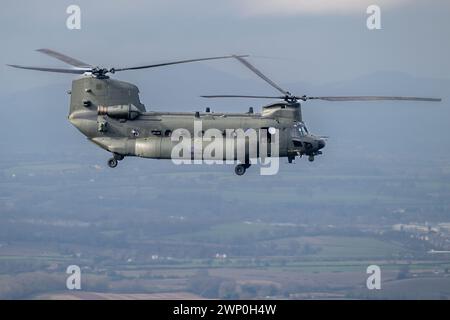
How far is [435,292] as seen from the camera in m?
91.4

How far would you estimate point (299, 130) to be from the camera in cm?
6500

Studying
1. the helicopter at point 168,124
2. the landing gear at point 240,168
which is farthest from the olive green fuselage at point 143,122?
the landing gear at point 240,168

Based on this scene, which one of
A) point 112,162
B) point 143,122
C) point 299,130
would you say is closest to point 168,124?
point 143,122

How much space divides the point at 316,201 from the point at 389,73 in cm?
7164

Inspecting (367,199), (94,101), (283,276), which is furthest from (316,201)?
(94,101)

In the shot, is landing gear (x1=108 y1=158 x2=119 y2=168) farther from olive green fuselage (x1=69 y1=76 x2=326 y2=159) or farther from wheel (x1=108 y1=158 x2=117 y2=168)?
olive green fuselage (x1=69 y1=76 x2=326 y2=159)

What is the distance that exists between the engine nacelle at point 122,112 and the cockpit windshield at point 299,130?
7.43 meters

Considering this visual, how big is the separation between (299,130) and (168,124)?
6110 millimetres

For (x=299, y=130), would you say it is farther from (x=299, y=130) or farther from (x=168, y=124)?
(x=168, y=124)

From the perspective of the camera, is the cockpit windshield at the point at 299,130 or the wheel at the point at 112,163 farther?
the wheel at the point at 112,163

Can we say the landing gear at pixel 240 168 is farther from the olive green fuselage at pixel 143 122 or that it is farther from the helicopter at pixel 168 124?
the olive green fuselage at pixel 143 122

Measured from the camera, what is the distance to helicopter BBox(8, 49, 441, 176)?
211 ft

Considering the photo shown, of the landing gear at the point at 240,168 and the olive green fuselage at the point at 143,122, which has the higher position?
the olive green fuselage at the point at 143,122

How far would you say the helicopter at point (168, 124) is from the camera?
64188 millimetres
